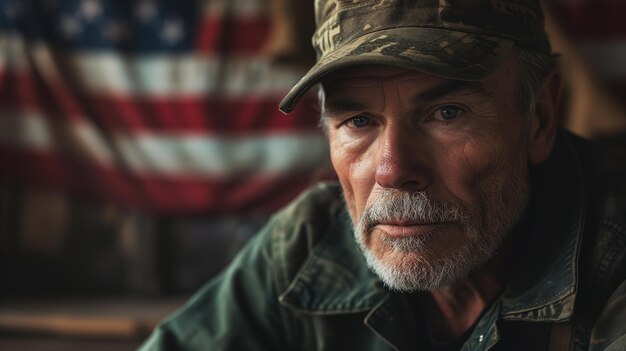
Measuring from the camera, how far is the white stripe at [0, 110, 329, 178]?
3408 mm

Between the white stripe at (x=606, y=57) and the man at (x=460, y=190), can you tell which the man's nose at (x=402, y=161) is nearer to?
the man at (x=460, y=190)

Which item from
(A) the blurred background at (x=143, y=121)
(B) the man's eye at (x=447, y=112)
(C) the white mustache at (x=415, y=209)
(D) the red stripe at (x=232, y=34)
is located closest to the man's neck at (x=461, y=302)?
(C) the white mustache at (x=415, y=209)

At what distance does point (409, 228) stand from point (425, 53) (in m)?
0.31

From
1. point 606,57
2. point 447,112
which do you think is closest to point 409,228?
point 447,112

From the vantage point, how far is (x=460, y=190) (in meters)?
1.54

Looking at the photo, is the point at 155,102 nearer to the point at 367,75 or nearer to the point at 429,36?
the point at 367,75

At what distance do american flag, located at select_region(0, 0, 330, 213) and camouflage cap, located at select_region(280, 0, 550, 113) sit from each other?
1796mm

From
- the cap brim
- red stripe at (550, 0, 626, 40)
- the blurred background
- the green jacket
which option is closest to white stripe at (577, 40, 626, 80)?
red stripe at (550, 0, 626, 40)

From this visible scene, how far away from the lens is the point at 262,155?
3.42m

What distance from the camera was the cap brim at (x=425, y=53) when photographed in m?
1.44

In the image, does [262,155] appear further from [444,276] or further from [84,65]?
[444,276]

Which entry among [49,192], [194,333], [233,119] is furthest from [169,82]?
[194,333]

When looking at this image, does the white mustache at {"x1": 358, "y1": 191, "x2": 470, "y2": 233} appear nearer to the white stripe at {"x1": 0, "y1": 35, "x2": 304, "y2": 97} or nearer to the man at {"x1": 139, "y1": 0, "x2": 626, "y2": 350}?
the man at {"x1": 139, "y1": 0, "x2": 626, "y2": 350}

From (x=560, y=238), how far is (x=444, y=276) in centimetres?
23
